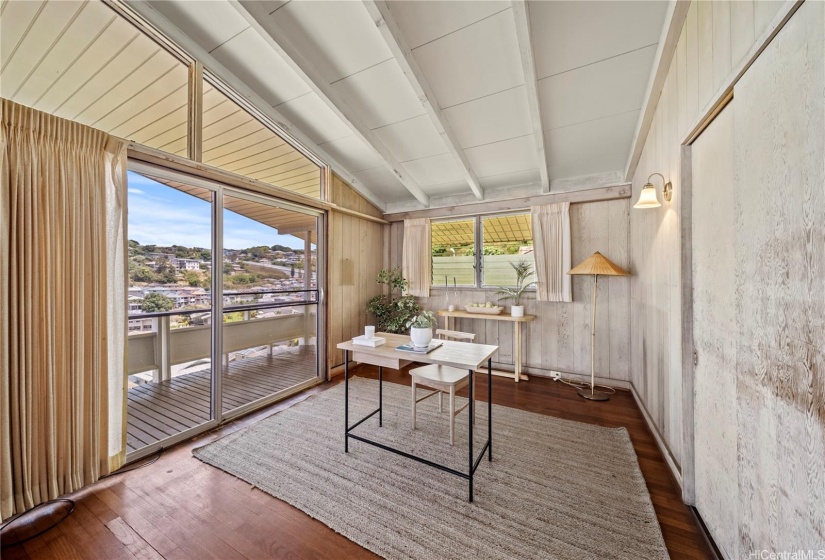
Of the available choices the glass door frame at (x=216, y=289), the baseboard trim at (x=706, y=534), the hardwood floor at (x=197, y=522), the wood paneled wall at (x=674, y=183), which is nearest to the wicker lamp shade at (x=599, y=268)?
the wood paneled wall at (x=674, y=183)

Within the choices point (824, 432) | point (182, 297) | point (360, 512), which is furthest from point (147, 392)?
point (824, 432)

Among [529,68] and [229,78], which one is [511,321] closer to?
[529,68]

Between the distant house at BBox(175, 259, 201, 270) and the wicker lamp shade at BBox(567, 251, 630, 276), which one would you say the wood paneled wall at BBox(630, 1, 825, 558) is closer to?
the wicker lamp shade at BBox(567, 251, 630, 276)

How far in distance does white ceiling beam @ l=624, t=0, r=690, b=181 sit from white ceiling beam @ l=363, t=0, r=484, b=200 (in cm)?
159

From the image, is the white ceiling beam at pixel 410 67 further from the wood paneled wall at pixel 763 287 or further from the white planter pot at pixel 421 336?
the white planter pot at pixel 421 336

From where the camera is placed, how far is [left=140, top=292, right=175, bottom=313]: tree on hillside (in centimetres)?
246

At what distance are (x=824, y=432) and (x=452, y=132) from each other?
309cm

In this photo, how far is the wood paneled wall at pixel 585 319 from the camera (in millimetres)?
3637

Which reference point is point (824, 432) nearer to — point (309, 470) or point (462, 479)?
point (462, 479)

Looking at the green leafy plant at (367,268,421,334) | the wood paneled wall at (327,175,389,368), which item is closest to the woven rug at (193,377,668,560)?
the wood paneled wall at (327,175,389,368)

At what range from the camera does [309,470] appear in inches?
82.0

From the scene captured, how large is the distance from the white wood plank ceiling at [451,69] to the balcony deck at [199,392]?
2.85m

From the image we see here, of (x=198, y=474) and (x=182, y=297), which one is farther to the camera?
(x=182, y=297)

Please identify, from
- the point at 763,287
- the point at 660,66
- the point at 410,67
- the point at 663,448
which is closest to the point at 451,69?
the point at 410,67
